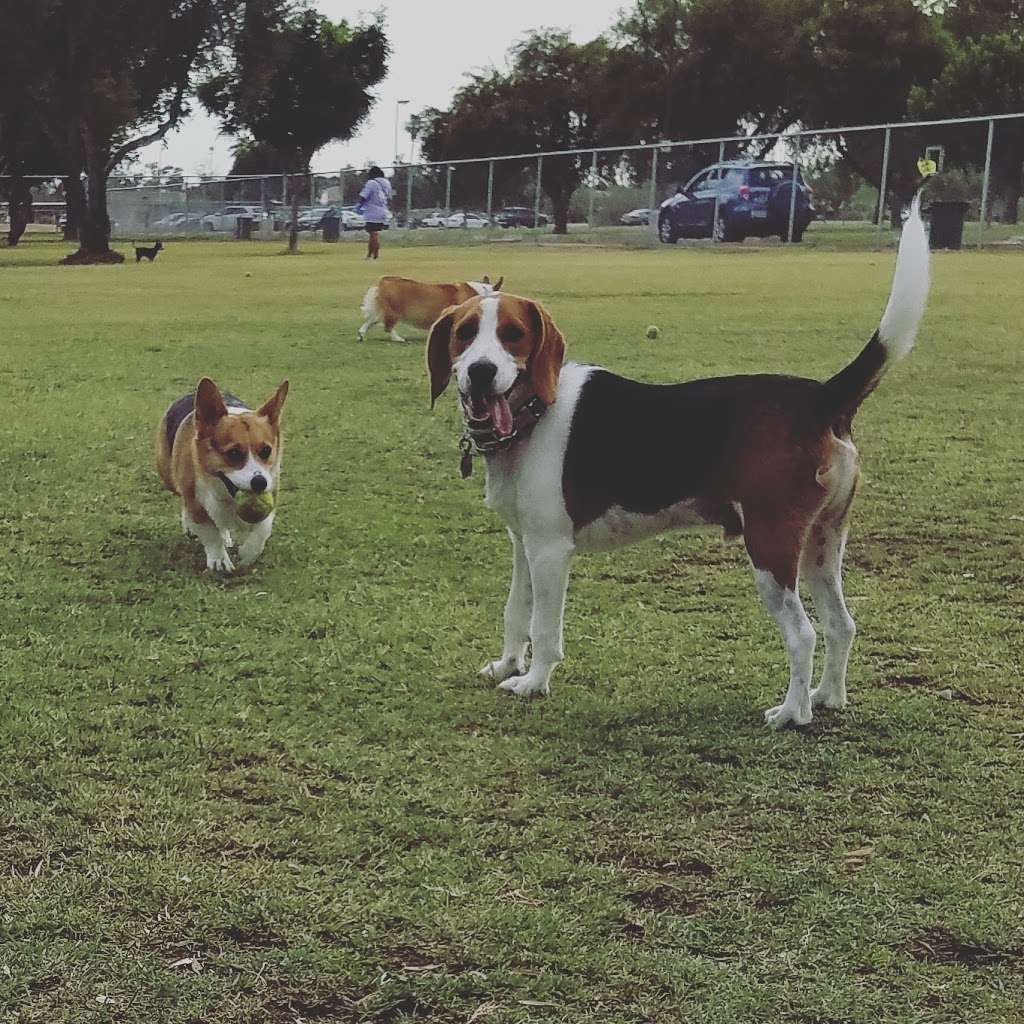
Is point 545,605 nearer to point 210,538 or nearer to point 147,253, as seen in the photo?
point 210,538

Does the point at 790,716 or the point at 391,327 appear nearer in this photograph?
the point at 790,716

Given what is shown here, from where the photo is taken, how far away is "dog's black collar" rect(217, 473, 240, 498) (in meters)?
5.13

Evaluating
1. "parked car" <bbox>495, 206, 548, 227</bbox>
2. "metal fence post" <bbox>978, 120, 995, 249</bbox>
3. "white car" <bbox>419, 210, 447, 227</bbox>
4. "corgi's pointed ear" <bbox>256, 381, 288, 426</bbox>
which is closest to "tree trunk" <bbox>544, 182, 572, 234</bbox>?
"parked car" <bbox>495, 206, 548, 227</bbox>

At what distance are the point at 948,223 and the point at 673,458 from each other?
75.8ft

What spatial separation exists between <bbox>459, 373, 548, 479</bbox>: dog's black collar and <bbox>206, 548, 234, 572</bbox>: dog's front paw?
1614 mm

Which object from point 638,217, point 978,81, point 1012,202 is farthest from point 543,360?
point 978,81

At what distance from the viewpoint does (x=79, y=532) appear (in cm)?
573

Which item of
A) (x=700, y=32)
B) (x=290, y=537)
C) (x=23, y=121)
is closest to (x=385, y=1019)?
(x=290, y=537)

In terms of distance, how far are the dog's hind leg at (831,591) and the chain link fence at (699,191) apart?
2274 cm

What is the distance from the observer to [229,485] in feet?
17.0

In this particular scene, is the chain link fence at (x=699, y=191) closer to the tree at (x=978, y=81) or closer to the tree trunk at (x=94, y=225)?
the tree trunk at (x=94, y=225)

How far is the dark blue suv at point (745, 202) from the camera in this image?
2973cm

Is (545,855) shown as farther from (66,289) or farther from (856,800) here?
(66,289)

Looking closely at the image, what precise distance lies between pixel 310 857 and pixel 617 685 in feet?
4.40
